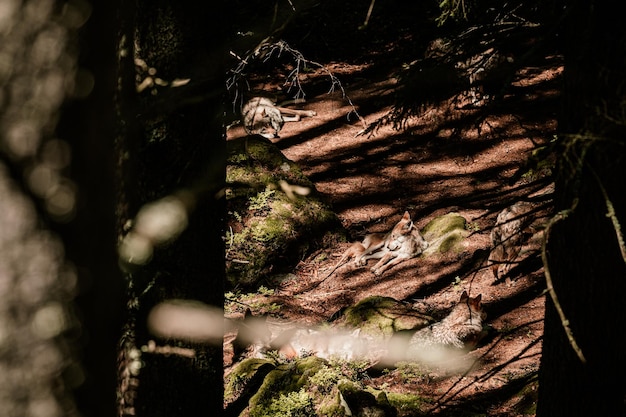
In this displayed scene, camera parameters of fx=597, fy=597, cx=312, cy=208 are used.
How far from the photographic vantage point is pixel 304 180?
11.6 meters

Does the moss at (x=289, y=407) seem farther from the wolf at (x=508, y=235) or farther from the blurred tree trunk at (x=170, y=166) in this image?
the wolf at (x=508, y=235)

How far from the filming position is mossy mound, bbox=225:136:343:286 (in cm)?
1002

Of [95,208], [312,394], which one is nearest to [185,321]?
[95,208]

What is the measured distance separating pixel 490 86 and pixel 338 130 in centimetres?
380

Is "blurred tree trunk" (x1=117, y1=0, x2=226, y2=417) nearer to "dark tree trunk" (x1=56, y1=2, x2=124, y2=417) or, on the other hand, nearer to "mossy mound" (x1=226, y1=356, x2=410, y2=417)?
"dark tree trunk" (x1=56, y1=2, x2=124, y2=417)

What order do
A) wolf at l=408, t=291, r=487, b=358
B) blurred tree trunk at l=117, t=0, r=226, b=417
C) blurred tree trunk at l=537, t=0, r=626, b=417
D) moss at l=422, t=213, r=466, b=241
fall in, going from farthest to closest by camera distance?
moss at l=422, t=213, r=466, b=241 → wolf at l=408, t=291, r=487, b=358 → blurred tree trunk at l=537, t=0, r=626, b=417 → blurred tree trunk at l=117, t=0, r=226, b=417

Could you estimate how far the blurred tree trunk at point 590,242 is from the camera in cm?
313

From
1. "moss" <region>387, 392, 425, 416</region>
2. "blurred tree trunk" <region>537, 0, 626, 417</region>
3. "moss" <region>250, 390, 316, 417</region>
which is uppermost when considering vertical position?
"blurred tree trunk" <region>537, 0, 626, 417</region>

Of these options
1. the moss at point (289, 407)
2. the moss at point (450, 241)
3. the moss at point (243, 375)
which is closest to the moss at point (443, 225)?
the moss at point (450, 241)

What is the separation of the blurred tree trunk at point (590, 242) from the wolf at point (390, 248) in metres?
6.08

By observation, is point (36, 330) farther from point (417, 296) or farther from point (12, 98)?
point (417, 296)

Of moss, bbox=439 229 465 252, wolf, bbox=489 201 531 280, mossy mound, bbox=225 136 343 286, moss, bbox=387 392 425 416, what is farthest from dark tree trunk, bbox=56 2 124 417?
moss, bbox=439 229 465 252

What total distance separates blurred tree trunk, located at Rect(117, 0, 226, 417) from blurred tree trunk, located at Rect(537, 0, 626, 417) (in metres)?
1.86

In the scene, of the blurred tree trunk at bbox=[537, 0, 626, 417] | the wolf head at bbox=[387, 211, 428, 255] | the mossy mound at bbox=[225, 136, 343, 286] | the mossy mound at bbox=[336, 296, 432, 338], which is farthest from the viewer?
the mossy mound at bbox=[225, 136, 343, 286]
